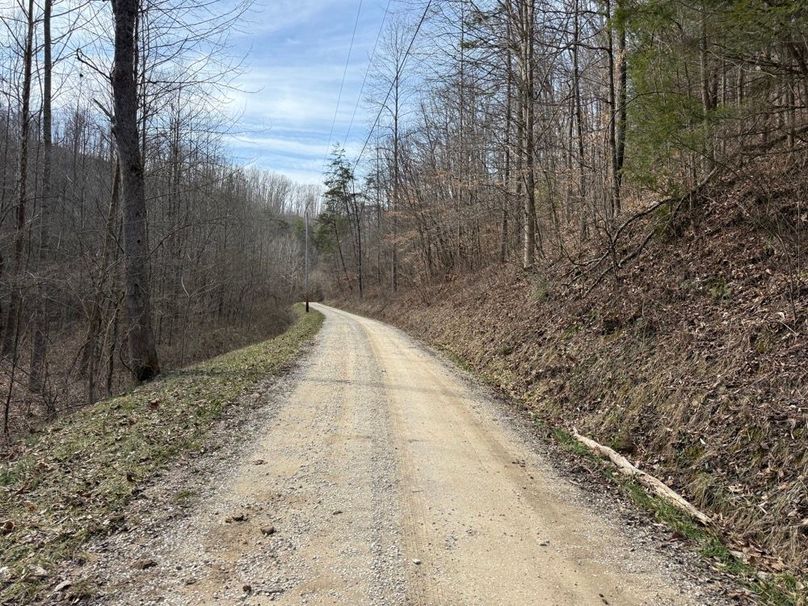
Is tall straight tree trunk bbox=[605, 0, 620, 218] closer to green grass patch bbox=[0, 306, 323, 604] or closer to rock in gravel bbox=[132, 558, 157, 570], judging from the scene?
green grass patch bbox=[0, 306, 323, 604]

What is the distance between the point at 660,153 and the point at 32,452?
9.24 meters

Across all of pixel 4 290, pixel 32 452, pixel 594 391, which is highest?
pixel 4 290

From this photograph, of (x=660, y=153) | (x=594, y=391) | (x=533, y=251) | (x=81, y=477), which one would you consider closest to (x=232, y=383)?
(x=81, y=477)

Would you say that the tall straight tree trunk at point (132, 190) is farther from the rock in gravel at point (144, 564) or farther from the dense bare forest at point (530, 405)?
the rock in gravel at point (144, 564)

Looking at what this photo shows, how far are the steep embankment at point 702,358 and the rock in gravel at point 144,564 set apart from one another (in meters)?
4.02

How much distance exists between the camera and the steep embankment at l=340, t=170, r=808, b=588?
406 centimetres

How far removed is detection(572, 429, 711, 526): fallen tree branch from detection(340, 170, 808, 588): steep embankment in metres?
0.13

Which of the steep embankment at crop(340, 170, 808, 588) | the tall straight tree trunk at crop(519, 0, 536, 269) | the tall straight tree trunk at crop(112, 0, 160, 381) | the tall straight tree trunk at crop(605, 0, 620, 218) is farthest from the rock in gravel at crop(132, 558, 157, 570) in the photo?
the tall straight tree trunk at crop(519, 0, 536, 269)

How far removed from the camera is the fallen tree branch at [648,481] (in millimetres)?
4117

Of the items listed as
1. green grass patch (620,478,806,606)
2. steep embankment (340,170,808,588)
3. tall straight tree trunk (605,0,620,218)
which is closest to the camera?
green grass patch (620,478,806,606)

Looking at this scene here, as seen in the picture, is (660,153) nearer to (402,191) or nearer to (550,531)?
(550,531)

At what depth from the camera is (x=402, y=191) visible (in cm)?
3050

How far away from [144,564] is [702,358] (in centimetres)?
571

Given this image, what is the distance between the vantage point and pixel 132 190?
30.3ft
